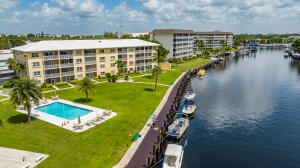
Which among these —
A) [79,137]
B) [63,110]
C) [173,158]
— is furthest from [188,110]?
[63,110]

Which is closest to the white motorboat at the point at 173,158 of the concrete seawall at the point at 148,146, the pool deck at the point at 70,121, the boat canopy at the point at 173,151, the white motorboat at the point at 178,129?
the boat canopy at the point at 173,151

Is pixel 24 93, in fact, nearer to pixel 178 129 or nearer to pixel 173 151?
pixel 173 151

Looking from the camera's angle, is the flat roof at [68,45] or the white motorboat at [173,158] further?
the flat roof at [68,45]

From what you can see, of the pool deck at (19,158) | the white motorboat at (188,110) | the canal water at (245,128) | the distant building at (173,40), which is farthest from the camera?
the distant building at (173,40)

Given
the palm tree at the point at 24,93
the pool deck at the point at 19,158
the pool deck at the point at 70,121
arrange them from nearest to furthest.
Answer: the pool deck at the point at 19,158 < the palm tree at the point at 24,93 < the pool deck at the point at 70,121

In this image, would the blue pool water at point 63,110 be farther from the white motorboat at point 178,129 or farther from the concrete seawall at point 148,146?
the white motorboat at point 178,129

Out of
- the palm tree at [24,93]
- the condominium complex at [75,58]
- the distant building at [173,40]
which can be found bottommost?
the palm tree at [24,93]

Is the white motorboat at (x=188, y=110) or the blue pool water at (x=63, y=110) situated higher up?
the blue pool water at (x=63, y=110)

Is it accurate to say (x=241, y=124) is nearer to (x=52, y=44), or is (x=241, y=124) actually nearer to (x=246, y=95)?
(x=246, y=95)
